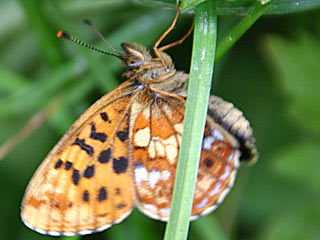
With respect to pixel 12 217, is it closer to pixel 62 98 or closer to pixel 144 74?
pixel 62 98

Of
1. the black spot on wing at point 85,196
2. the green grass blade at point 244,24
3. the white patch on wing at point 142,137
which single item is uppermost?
the green grass blade at point 244,24

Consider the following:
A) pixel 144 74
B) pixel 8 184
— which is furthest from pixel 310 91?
pixel 8 184

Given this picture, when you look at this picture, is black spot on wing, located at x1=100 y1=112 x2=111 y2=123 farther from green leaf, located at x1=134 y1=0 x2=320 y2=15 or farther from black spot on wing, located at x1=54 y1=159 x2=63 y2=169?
green leaf, located at x1=134 y1=0 x2=320 y2=15

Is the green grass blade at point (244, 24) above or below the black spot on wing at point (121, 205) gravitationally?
above

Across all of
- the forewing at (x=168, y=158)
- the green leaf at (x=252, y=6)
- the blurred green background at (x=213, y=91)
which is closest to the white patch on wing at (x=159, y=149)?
the forewing at (x=168, y=158)

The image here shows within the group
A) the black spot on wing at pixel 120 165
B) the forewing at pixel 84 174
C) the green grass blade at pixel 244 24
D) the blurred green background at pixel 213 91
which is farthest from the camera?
the blurred green background at pixel 213 91

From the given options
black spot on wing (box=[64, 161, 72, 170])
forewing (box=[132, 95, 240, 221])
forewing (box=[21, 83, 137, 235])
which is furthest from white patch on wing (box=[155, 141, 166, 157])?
black spot on wing (box=[64, 161, 72, 170])

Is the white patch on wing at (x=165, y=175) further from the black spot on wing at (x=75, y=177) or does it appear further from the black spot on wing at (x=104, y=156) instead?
the black spot on wing at (x=75, y=177)
